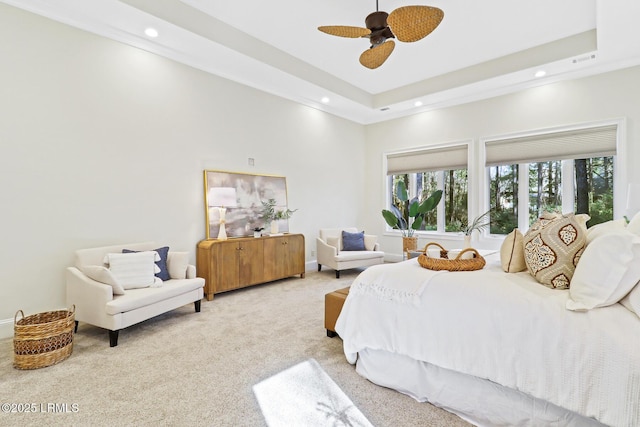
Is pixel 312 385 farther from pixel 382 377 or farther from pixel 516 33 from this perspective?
pixel 516 33

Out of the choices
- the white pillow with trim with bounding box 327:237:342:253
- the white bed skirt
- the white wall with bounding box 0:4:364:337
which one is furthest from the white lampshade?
the white bed skirt

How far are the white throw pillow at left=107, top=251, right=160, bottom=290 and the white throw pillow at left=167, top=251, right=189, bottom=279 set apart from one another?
11.8 inches

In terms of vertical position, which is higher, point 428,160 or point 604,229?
point 428,160

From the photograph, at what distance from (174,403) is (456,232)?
16.9 feet

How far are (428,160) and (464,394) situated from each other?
4.81m

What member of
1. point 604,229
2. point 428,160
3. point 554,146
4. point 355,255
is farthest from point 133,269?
point 554,146

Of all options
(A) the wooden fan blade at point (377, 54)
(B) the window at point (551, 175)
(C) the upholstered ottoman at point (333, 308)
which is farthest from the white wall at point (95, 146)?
(B) the window at point (551, 175)

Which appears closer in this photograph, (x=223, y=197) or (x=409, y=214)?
(x=223, y=197)

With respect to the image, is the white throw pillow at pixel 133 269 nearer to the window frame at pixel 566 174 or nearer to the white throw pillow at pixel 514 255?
the white throw pillow at pixel 514 255

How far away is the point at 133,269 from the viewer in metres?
3.05

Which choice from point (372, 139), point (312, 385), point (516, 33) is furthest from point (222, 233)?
point (516, 33)

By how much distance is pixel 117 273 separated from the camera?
9.79ft

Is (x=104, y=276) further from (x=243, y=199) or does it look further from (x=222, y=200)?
(x=243, y=199)

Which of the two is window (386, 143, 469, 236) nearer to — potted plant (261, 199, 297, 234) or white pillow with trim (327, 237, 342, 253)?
white pillow with trim (327, 237, 342, 253)
